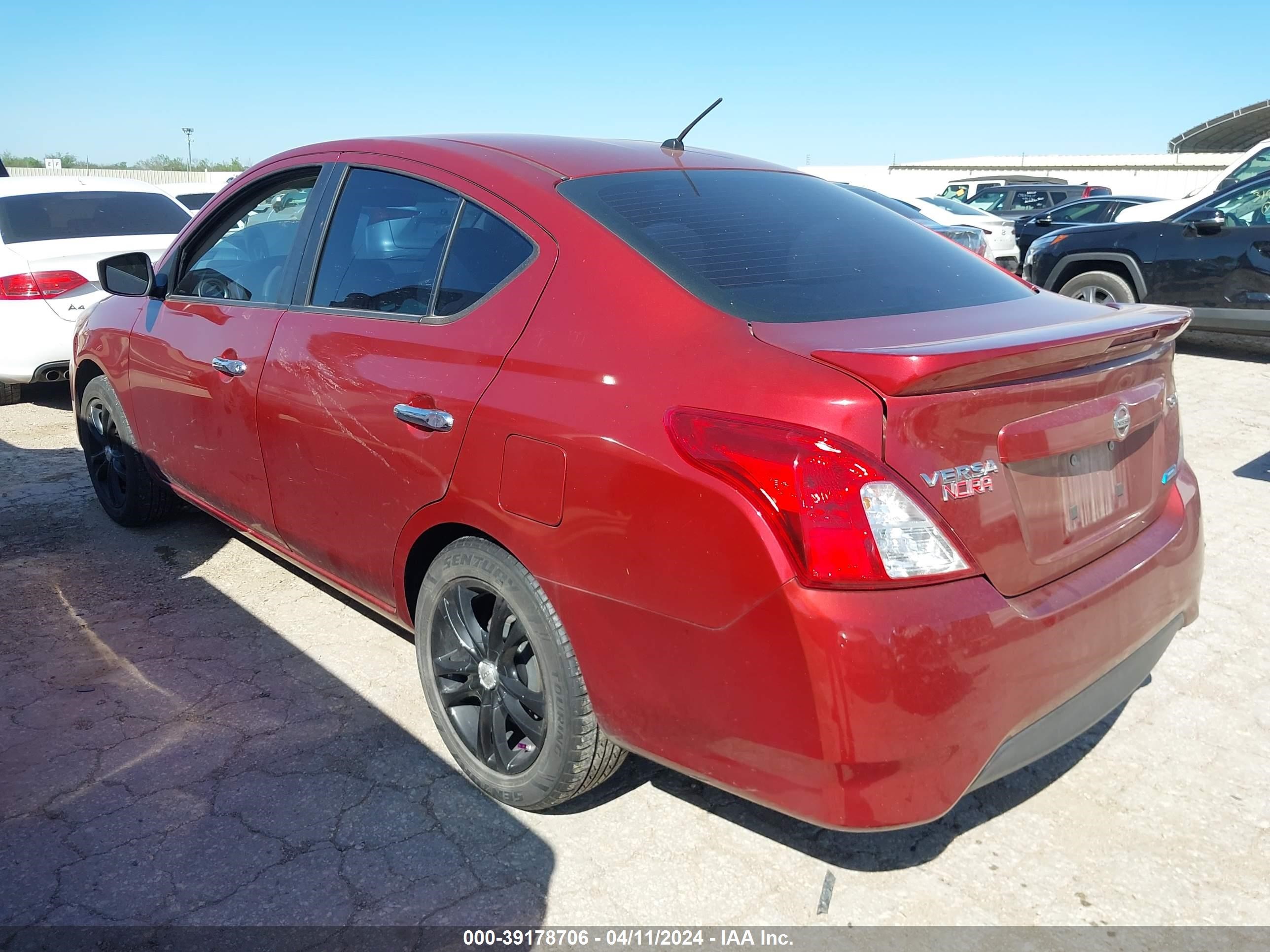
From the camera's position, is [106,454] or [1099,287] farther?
[1099,287]

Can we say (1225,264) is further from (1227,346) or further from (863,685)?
(863,685)

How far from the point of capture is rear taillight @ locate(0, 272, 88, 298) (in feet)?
22.5

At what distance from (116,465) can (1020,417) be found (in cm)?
411

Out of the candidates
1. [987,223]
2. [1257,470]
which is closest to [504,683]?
[1257,470]

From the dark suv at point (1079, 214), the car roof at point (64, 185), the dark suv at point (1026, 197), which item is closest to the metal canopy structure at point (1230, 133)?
the dark suv at point (1026, 197)

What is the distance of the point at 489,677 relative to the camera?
2725 millimetres

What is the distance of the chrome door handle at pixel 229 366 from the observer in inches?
135

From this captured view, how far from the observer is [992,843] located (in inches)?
103

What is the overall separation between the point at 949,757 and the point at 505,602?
111 centimetres

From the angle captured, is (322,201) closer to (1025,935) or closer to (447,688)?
(447,688)

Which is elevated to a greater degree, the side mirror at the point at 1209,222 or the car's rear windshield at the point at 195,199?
the car's rear windshield at the point at 195,199

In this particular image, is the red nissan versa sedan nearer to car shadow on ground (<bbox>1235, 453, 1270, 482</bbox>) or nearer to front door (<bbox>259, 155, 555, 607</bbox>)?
front door (<bbox>259, 155, 555, 607</bbox>)

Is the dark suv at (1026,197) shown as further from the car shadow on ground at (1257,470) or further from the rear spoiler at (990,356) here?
the rear spoiler at (990,356)

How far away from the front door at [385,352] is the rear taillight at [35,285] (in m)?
4.59
